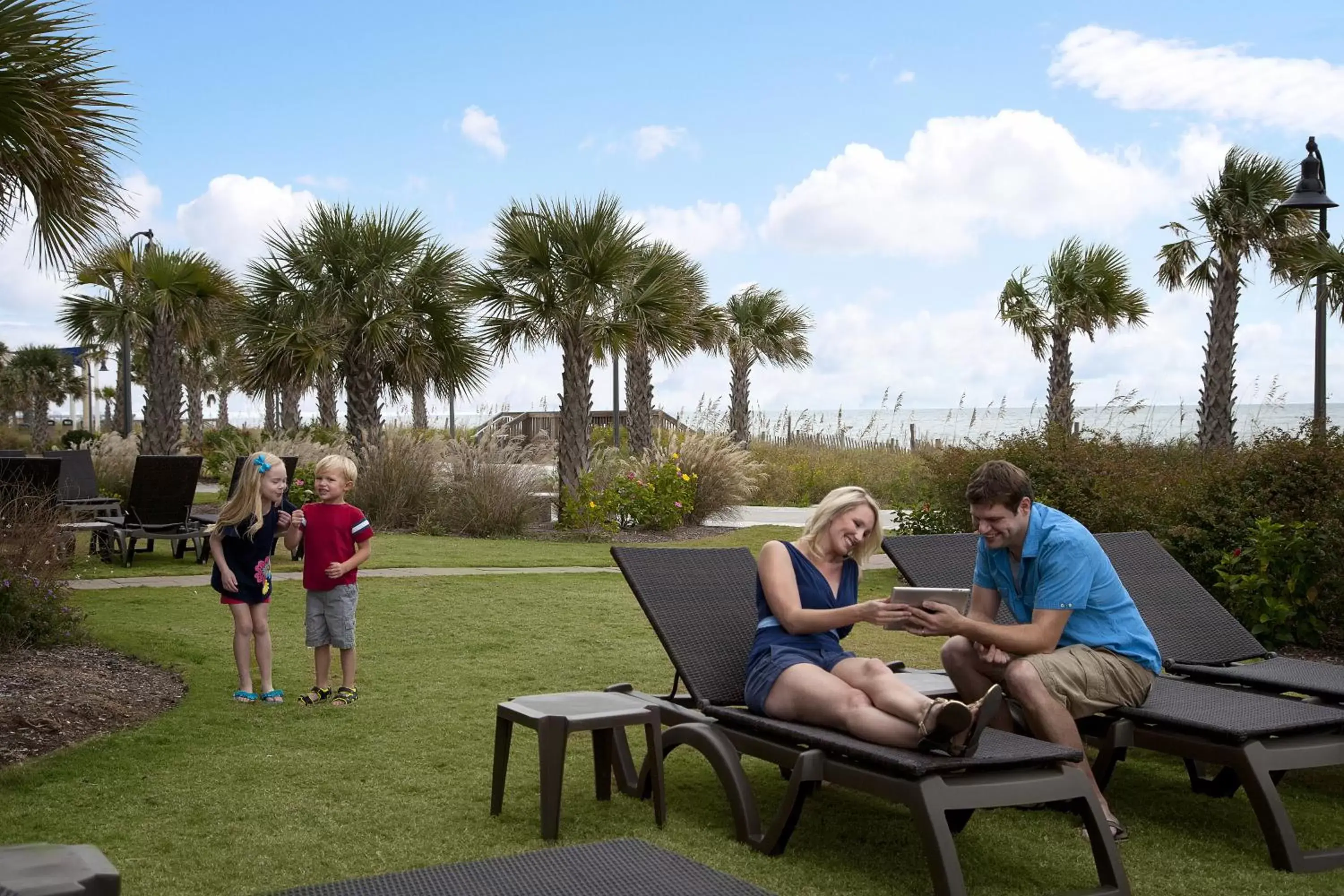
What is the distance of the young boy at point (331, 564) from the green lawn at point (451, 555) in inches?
207

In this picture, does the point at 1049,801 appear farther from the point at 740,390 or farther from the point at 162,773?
the point at 740,390

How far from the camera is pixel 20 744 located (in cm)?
555

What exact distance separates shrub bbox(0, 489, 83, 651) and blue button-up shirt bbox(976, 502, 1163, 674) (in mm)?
5723

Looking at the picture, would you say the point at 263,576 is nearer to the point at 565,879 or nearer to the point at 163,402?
the point at 565,879

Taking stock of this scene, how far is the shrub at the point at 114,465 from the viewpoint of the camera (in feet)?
66.6

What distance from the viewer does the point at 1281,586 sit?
793 centimetres

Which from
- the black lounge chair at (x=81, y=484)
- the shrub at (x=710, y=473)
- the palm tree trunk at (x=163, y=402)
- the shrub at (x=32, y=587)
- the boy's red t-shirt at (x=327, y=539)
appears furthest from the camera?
the palm tree trunk at (x=163, y=402)

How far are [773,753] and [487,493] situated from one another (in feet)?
43.5

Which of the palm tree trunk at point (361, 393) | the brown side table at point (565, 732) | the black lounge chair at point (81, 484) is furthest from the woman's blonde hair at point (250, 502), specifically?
the palm tree trunk at point (361, 393)

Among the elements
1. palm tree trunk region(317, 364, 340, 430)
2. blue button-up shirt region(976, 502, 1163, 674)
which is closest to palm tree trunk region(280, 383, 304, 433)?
palm tree trunk region(317, 364, 340, 430)

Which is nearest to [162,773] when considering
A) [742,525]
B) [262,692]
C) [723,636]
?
[262,692]

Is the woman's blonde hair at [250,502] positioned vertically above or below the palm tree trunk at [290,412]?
below

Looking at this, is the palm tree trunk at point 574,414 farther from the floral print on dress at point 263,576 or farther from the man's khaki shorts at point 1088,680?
the man's khaki shorts at point 1088,680

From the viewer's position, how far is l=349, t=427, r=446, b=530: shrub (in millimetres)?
17719
